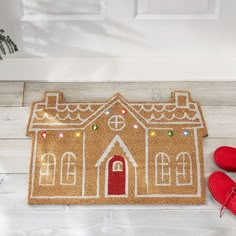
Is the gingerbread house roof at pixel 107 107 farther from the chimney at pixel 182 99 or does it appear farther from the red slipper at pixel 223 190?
the red slipper at pixel 223 190

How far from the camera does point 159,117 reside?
172 cm

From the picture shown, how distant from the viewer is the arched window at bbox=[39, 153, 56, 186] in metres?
1.64

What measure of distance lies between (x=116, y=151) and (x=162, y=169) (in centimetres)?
19

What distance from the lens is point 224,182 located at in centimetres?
161

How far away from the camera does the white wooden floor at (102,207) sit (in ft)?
5.19

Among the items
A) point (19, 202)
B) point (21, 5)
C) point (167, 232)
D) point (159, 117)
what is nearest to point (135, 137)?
point (159, 117)

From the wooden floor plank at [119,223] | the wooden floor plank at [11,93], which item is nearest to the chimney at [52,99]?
the wooden floor plank at [11,93]

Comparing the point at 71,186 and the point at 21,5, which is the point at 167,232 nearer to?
the point at 71,186

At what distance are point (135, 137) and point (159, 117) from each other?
0.41ft

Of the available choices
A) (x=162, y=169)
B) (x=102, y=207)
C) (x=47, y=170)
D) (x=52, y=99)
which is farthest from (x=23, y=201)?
(x=162, y=169)

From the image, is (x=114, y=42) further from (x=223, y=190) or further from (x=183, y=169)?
(x=223, y=190)

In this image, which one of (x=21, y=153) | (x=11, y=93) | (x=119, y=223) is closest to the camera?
(x=119, y=223)

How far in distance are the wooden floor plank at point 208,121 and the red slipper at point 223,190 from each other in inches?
7.1

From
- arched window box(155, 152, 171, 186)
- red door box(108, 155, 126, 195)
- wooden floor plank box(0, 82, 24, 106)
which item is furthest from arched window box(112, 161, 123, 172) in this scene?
wooden floor plank box(0, 82, 24, 106)
